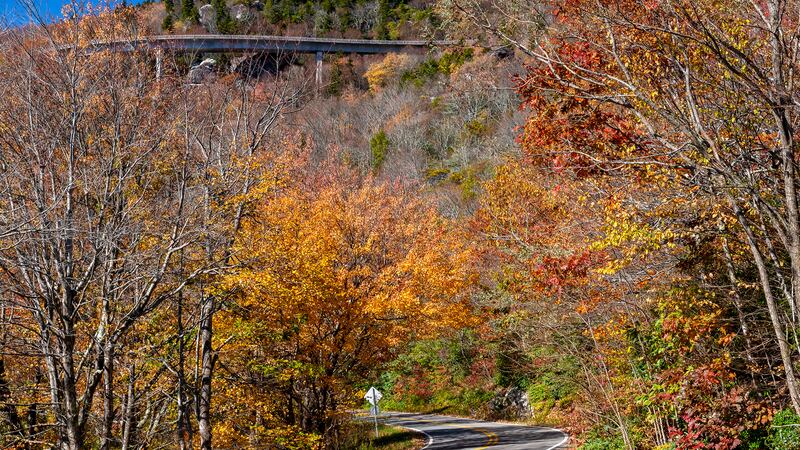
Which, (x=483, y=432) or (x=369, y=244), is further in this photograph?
(x=483, y=432)

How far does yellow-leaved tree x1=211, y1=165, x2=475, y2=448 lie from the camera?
1278 cm

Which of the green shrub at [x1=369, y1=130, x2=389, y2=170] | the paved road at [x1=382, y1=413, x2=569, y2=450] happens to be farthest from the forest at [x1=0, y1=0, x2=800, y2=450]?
the green shrub at [x1=369, y1=130, x2=389, y2=170]

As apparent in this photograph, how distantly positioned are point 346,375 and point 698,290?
1076 centimetres

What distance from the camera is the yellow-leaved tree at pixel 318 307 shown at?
12781 millimetres

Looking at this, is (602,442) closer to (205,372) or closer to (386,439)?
(205,372)

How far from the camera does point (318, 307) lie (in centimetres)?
1479

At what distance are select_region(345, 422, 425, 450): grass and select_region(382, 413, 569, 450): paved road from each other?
0.52 metres

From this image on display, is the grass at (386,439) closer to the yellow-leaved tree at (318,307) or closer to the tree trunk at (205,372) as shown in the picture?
the yellow-leaved tree at (318,307)

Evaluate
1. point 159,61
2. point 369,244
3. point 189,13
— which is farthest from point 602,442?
point 189,13

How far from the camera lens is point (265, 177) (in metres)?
12.6

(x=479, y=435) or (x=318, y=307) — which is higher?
(x=318, y=307)

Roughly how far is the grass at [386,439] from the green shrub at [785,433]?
1161 centimetres

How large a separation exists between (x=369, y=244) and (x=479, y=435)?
8.63m

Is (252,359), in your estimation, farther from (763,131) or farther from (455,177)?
(455,177)
